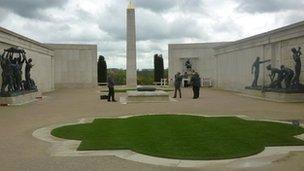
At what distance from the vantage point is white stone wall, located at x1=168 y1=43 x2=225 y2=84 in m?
48.0

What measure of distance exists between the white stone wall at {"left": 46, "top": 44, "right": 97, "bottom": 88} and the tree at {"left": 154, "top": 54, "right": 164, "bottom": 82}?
7.54 m

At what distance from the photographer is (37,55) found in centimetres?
3728

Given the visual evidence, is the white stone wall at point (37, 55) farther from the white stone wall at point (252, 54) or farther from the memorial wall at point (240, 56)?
the white stone wall at point (252, 54)

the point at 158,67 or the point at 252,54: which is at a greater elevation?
the point at 252,54

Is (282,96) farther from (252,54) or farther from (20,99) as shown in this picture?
(20,99)

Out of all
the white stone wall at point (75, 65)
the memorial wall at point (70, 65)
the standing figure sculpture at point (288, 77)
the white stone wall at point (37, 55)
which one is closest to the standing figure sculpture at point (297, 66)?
the standing figure sculpture at point (288, 77)

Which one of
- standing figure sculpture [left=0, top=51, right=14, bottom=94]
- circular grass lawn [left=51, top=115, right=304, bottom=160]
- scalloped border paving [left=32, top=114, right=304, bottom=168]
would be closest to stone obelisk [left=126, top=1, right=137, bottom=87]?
standing figure sculpture [left=0, top=51, right=14, bottom=94]

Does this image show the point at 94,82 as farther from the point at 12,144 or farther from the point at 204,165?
the point at 204,165

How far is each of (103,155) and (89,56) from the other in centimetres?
3934

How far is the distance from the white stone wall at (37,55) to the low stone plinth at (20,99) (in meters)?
2.92

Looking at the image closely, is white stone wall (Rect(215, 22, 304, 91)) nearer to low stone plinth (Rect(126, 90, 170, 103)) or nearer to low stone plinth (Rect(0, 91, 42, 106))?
low stone plinth (Rect(126, 90, 170, 103))

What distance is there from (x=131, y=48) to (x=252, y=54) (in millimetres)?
15167

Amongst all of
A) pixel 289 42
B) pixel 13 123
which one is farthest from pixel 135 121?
pixel 289 42

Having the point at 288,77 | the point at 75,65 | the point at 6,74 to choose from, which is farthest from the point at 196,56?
the point at 6,74
